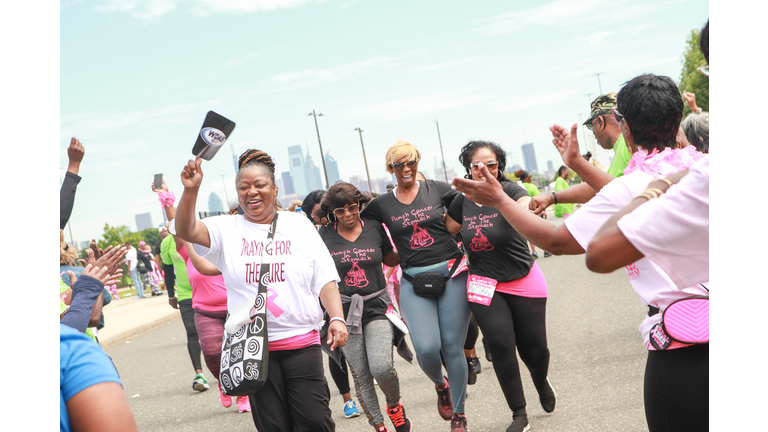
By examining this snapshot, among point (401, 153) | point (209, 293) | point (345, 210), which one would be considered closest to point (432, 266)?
point (345, 210)

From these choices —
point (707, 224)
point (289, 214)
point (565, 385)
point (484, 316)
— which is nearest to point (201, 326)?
point (289, 214)

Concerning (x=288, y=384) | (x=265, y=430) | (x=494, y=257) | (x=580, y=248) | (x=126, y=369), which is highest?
(x=580, y=248)

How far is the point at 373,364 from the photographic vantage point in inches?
188

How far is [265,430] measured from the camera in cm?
366

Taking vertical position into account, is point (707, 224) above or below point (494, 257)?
above

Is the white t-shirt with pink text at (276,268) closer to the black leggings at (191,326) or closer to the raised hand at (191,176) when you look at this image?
the raised hand at (191,176)

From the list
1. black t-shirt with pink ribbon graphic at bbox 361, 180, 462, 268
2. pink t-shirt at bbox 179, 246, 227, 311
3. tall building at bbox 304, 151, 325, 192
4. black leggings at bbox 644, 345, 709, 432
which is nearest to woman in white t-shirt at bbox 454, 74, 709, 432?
black leggings at bbox 644, 345, 709, 432

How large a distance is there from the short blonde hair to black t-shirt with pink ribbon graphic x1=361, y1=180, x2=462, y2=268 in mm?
275

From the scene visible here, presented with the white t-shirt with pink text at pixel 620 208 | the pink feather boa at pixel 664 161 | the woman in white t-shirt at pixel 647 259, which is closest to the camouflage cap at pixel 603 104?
the woman in white t-shirt at pixel 647 259

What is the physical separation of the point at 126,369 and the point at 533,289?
275 inches

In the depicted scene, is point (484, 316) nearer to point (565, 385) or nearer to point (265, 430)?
point (565, 385)

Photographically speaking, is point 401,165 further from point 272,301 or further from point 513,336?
point 272,301

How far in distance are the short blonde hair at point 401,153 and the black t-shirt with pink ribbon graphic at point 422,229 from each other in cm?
27

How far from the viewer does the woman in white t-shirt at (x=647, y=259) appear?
2100mm
